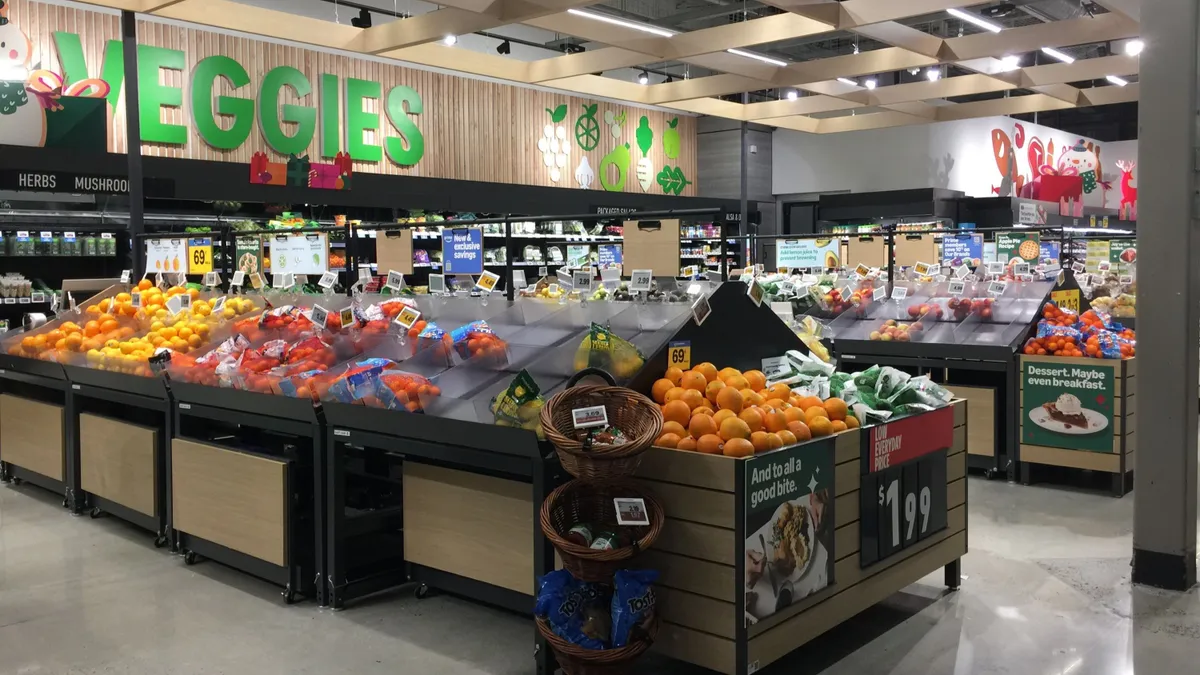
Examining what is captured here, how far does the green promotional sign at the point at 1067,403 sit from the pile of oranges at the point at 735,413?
3149 mm

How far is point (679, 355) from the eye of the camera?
12.4 ft

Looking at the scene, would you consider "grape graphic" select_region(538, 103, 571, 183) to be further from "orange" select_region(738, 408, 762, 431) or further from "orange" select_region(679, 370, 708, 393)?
"orange" select_region(738, 408, 762, 431)

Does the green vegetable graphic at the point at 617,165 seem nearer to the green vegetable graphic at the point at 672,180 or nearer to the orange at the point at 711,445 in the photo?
the green vegetable graphic at the point at 672,180

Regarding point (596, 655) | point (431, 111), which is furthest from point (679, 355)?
point (431, 111)

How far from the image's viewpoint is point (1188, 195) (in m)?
4.19

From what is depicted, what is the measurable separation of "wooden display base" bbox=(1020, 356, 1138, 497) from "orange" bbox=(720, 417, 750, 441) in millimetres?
3845

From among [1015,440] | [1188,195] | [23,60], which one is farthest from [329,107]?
[1188,195]

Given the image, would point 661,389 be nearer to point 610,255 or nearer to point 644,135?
point 610,255

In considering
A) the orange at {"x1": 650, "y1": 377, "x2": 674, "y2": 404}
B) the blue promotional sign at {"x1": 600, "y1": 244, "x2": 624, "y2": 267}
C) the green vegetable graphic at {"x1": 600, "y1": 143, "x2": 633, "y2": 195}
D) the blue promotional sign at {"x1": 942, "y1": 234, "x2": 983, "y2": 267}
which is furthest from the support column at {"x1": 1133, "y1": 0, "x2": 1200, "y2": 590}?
the green vegetable graphic at {"x1": 600, "y1": 143, "x2": 633, "y2": 195}

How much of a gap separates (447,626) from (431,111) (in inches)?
444

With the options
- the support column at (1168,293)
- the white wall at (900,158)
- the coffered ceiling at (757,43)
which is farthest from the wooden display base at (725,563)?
the white wall at (900,158)

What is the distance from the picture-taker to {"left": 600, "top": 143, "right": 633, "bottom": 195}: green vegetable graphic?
54.7 ft

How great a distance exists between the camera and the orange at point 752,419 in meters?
3.29

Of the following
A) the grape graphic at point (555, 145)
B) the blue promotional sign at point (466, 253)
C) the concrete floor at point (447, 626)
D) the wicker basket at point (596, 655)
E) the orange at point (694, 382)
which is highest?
the grape graphic at point (555, 145)
